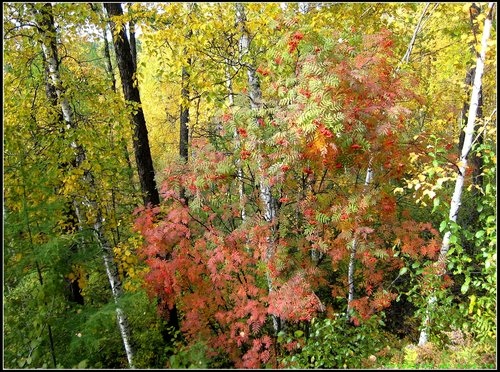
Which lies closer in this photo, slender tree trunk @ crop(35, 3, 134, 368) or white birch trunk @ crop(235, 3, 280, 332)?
slender tree trunk @ crop(35, 3, 134, 368)

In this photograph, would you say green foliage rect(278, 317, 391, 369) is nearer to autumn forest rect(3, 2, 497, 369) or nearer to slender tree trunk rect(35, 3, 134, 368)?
autumn forest rect(3, 2, 497, 369)

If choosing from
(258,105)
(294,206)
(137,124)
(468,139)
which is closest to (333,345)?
(294,206)

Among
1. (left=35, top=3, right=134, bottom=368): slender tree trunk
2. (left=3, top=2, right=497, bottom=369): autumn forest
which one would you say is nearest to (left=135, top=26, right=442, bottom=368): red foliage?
(left=3, top=2, right=497, bottom=369): autumn forest

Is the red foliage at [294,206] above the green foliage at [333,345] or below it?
above

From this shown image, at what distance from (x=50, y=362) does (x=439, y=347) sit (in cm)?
523

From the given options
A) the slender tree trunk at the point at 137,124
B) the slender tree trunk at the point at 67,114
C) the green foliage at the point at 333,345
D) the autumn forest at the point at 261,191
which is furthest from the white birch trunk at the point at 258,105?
the slender tree trunk at the point at 67,114

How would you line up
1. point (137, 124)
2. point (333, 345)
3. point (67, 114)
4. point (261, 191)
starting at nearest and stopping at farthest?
point (333, 345) < point (67, 114) < point (261, 191) < point (137, 124)

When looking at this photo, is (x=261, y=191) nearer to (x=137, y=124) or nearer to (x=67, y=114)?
(x=137, y=124)

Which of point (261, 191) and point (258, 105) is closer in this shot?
point (258, 105)

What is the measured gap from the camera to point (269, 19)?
215 inches

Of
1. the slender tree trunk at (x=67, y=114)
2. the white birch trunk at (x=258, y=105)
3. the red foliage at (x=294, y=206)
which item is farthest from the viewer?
the white birch trunk at (x=258, y=105)

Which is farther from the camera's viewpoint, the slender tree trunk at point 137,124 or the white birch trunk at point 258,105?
the slender tree trunk at point 137,124

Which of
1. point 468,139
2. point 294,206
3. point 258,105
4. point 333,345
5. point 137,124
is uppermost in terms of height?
point 258,105

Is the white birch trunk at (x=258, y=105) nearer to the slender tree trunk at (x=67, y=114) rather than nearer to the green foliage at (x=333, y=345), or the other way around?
the green foliage at (x=333, y=345)
